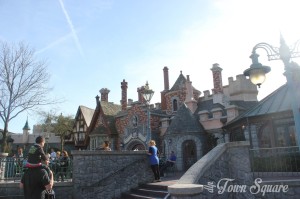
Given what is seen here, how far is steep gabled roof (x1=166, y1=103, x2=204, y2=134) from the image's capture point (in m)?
20.8

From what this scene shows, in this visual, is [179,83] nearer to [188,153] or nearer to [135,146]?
[135,146]

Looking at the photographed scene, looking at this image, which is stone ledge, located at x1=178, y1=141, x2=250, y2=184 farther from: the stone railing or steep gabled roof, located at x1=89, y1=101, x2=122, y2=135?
steep gabled roof, located at x1=89, y1=101, x2=122, y2=135

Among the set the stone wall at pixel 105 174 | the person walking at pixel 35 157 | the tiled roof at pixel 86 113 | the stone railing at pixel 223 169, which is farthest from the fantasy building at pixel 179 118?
the person walking at pixel 35 157

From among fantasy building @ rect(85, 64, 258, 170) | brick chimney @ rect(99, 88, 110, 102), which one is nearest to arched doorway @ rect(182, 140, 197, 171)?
fantasy building @ rect(85, 64, 258, 170)

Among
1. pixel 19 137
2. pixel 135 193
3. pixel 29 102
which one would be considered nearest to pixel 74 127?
pixel 19 137

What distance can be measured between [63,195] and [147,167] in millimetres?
3743

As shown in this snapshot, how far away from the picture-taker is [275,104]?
48.4ft

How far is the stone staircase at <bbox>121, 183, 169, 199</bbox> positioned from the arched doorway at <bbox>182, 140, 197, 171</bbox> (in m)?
10.1

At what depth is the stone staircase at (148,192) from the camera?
9.21 metres

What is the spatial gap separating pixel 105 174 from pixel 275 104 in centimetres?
1011

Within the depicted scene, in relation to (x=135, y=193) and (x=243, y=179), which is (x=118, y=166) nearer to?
(x=135, y=193)

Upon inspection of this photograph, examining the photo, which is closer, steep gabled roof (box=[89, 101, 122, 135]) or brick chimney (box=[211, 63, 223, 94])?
brick chimney (box=[211, 63, 223, 94])

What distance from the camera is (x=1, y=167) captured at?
11750 millimetres

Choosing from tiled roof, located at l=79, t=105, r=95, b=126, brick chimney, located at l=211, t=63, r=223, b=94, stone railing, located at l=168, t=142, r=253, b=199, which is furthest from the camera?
tiled roof, located at l=79, t=105, r=95, b=126
